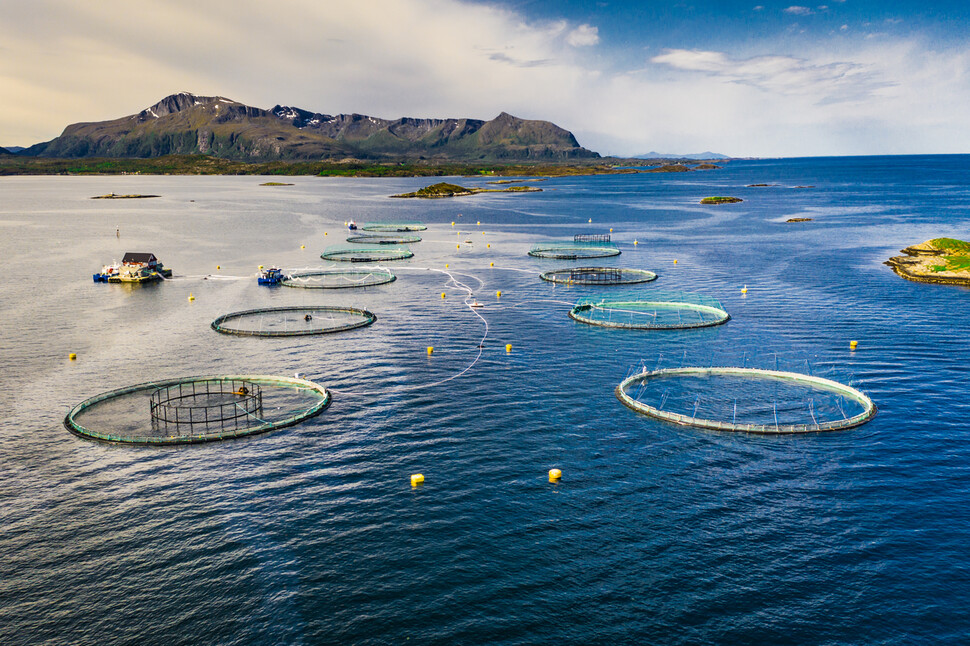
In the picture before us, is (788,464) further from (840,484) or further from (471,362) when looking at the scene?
(471,362)

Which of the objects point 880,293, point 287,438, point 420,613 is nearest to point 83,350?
point 287,438

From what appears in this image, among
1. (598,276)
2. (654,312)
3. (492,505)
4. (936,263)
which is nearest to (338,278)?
(598,276)

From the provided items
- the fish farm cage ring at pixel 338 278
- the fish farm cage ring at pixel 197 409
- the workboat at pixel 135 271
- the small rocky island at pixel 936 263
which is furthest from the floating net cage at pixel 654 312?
the workboat at pixel 135 271

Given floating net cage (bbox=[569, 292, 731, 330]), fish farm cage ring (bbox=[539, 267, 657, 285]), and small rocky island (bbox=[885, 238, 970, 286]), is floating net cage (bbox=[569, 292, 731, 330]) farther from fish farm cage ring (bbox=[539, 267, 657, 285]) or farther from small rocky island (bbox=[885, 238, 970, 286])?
small rocky island (bbox=[885, 238, 970, 286])

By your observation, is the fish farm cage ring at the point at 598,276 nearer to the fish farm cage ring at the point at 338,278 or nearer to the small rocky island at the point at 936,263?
the fish farm cage ring at the point at 338,278

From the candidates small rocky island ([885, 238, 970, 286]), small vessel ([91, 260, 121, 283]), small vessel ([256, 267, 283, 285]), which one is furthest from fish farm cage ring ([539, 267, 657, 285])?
small vessel ([91, 260, 121, 283])
